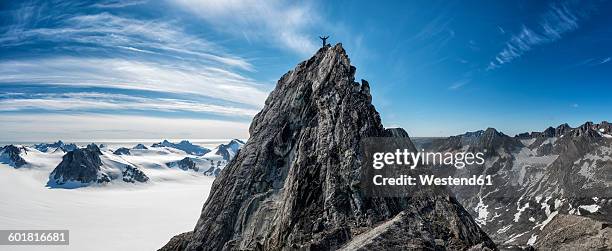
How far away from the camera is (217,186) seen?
66.9 m

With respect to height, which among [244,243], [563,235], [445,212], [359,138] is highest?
[359,138]

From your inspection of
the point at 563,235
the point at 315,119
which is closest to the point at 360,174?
the point at 315,119

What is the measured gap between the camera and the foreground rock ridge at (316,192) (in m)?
40.2

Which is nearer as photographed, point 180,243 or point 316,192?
point 316,192

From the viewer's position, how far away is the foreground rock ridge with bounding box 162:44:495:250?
132 ft

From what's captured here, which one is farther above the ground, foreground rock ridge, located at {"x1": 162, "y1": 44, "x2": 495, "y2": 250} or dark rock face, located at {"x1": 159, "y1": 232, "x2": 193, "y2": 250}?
foreground rock ridge, located at {"x1": 162, "y1": 44, "x2": 495, "y2": 250}

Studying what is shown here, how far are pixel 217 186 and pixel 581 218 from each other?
54074 mm

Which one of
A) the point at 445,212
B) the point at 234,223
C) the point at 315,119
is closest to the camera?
the point at 445,212

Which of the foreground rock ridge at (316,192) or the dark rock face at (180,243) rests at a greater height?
the foreground rock ridge at (316,192)

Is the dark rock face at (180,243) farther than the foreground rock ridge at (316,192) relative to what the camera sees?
Yes

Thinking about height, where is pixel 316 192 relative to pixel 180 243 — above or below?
above

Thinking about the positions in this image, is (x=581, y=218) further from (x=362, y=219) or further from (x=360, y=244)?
(x=360, y=244)

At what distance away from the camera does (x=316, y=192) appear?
51969mm

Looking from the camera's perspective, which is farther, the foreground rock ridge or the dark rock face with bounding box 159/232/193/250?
the dark rock face with bounding box 159/232/193/250
